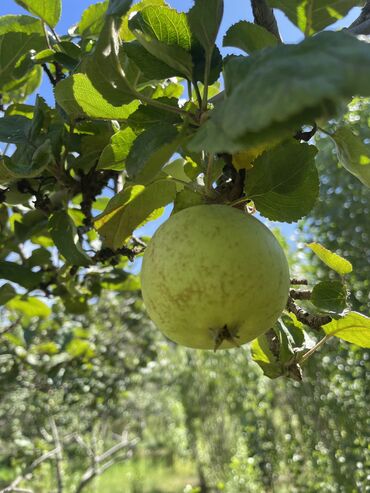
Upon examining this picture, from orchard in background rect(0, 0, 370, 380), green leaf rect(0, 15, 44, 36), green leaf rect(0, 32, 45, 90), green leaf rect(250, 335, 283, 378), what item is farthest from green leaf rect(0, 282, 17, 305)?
green leaf rect(250, 335, 283, 378)

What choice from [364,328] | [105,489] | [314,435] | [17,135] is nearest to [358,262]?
[314,435]

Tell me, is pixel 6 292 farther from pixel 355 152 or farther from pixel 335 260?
pixel 355 152

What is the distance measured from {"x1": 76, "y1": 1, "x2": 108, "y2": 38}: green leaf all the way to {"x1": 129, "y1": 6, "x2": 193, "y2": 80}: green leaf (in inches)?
20.3

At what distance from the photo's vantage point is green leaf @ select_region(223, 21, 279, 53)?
0.73 metres

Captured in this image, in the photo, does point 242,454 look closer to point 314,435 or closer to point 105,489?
point 314,435

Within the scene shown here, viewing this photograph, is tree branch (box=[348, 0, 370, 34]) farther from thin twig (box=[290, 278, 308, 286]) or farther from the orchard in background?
thin twig (box=[290, 278, 308, 286])

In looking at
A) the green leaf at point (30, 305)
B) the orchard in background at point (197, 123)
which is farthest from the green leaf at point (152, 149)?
the green leaf at point (30, 305)

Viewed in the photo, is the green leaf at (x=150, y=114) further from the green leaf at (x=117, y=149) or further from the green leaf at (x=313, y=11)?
the green leaf at (x=313, y=11)

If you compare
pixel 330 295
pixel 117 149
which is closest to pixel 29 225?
pixel 117 149

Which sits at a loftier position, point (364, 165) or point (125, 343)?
point (364, 165)

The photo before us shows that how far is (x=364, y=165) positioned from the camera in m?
0.74

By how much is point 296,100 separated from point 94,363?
11.1 feet

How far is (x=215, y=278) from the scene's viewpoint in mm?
607

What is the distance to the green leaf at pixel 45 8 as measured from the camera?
1050mm
